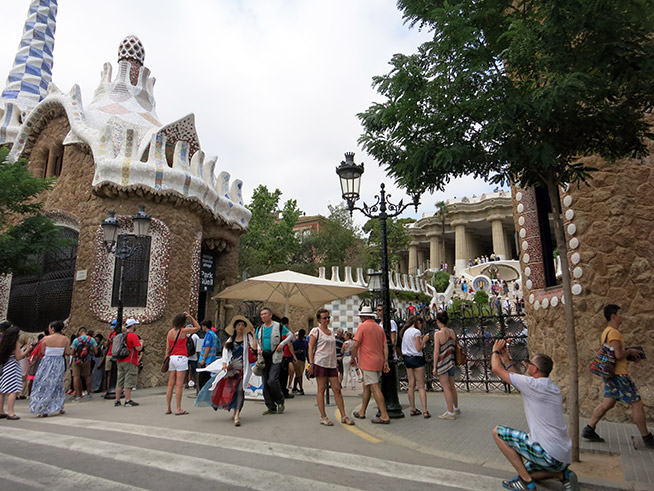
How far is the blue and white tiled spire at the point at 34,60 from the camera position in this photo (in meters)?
21.0

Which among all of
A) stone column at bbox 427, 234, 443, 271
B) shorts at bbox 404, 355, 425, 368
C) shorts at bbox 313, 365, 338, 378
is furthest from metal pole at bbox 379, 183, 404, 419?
stone column at bbox 427, 234, 443, 271

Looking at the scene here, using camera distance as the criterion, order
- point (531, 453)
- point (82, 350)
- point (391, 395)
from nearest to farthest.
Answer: point (531, 453) < point (391, 395) < point (82, 350)

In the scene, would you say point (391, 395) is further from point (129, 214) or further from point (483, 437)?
point (129, 214)

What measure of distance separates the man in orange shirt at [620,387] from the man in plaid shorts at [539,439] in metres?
1.67

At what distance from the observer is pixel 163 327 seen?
43.0 feet

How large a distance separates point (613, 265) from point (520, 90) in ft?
10.9

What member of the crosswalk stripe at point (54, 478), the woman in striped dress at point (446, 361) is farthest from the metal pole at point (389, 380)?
the crosswalk stripe at point (54, 478)

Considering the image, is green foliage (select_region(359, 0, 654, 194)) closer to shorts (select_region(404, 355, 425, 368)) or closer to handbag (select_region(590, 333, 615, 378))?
handbag (select_region(590, 333, 615, 378))

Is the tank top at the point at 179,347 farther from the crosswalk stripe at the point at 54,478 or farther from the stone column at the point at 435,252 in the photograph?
the stone column at the point at 435,252

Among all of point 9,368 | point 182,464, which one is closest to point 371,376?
point 182,464

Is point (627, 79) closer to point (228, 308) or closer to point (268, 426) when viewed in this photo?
point (268, 426)

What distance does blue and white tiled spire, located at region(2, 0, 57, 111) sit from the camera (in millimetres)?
20969

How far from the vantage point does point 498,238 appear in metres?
51.5

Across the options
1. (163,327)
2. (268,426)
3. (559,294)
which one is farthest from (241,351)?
(163,327)
